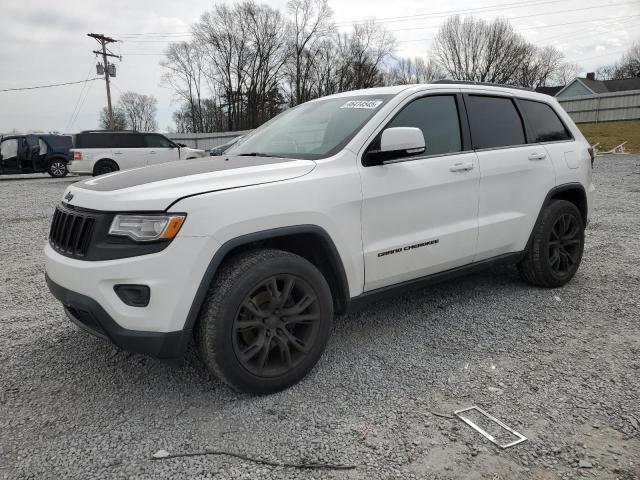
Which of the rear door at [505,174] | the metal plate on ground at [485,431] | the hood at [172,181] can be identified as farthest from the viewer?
the rear door at [505,174]

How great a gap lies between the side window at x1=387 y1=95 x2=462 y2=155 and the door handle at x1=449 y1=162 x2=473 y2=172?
132 millimetres

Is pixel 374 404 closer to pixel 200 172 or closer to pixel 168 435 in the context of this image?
pixel 168 435

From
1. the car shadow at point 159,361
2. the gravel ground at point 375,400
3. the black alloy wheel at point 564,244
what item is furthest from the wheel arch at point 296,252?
the black alloy wheel at point 564,244

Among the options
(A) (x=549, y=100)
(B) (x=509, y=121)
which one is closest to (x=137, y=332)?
(B) (x=509, y=121)

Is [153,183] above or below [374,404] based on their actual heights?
above

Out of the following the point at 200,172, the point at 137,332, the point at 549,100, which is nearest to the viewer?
the point at 137,332

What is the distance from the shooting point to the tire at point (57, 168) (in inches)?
782

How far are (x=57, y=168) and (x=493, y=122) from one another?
20092 millimetres

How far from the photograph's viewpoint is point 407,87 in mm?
3602

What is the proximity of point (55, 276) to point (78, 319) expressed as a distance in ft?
0.89

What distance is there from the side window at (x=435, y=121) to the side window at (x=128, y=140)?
1506 centimetres

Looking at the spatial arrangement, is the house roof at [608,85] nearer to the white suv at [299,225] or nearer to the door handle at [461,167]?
the white suv at [299,225]

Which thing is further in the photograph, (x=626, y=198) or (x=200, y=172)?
(x=626, y=198)

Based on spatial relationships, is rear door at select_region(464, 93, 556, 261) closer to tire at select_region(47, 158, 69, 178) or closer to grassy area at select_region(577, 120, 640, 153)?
tire at select_region(47, 158, 69, 178)
